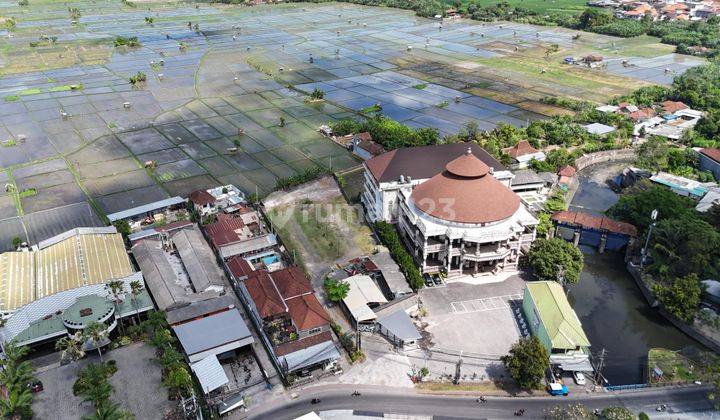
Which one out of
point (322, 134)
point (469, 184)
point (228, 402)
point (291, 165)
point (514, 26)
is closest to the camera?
point (228, 402)

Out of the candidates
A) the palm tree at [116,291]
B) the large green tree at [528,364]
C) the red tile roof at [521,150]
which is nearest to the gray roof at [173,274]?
the palm tree at [116,291]

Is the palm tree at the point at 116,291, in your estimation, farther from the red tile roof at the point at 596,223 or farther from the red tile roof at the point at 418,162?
the red tile roof at the point at 596,223

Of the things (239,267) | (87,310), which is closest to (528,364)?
(239,267)

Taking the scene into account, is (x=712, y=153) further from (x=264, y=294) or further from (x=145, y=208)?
(x=145, y=208)

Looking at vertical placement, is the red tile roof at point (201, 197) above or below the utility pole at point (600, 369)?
above

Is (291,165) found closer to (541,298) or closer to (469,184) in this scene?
(469,184)

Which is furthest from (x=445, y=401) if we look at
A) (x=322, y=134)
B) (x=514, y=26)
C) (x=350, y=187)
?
(x=514, y=26)
